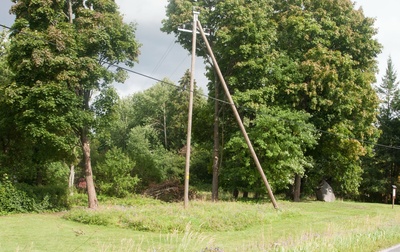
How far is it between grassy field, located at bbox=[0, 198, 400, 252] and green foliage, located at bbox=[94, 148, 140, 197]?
11.0 metres

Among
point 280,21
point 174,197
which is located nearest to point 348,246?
point 174,197

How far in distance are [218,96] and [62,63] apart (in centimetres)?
1237

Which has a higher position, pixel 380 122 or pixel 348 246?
pixel 380 122

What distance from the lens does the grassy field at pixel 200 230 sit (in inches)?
404

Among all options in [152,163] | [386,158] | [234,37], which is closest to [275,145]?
[234,37]

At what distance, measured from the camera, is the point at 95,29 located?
21.7 meters

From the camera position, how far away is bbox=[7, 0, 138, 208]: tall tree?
20078mm

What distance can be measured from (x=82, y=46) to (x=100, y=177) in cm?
1342

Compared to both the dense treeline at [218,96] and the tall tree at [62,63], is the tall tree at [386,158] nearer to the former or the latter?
the dense treeline at [218,96]

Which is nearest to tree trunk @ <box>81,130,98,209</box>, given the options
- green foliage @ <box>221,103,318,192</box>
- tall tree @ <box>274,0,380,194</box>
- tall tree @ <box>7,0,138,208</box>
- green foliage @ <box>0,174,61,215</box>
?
tall tree @ <box>7,0,138,208</box>

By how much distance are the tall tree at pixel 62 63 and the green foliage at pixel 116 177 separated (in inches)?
269

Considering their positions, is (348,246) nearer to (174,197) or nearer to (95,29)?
(95,29)

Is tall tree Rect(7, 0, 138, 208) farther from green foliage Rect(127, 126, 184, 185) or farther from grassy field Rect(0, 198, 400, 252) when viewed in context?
green foliage Rect(127, 126, 184, 185)

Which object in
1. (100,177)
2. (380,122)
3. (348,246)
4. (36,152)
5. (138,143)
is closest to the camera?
(348,246)
